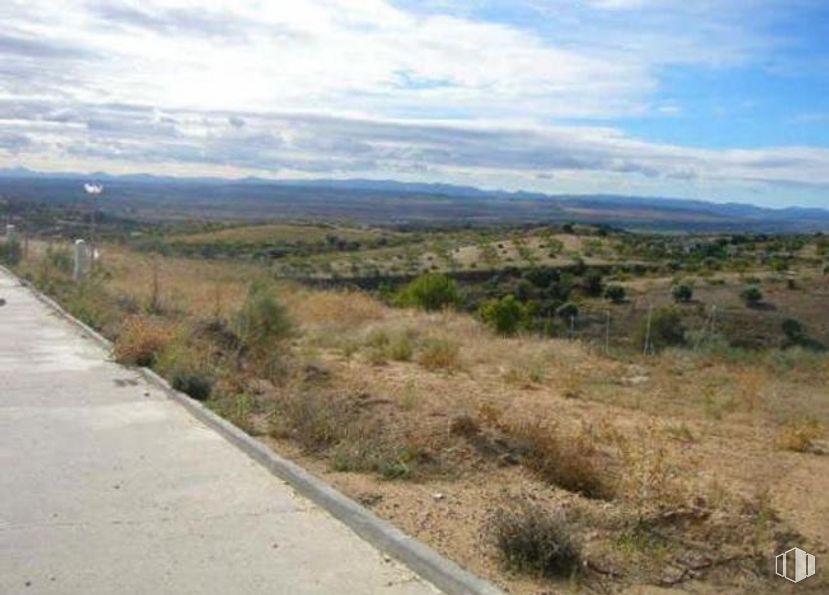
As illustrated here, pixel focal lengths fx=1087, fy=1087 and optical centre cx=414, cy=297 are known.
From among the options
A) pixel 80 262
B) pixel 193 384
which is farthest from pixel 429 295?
pixel 193 384

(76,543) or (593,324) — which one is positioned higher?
(76,543)

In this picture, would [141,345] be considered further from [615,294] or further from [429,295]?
[615,294]

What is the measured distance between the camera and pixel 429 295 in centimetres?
3416

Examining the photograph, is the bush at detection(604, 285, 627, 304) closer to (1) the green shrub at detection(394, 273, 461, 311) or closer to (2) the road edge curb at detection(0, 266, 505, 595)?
(1) the green shrub at detection(394, 273, 461, 311)

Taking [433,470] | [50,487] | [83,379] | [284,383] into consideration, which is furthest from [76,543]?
[83,379]

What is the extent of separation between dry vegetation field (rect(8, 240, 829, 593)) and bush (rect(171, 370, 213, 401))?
0.02 metres

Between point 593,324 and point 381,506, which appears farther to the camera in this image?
point 593,324

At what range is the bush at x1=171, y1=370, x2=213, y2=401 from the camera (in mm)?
12641

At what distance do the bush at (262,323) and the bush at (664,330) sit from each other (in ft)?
42.2

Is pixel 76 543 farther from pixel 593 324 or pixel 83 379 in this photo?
pixel 593 324

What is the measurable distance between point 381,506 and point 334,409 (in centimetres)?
274

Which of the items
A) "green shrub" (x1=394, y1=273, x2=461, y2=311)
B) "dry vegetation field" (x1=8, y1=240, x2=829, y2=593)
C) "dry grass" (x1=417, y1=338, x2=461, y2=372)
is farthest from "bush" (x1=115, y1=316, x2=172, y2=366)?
"green shrub" (x1=394, y1=273, x2=461, y2=311)

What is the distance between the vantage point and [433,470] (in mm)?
8938

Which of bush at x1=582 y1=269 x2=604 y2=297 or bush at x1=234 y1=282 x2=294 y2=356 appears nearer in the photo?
bush at x1=234 y1=282 x2=294 y2=356
